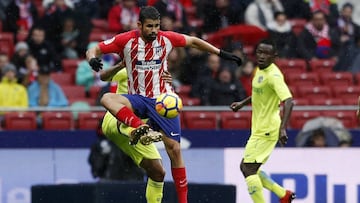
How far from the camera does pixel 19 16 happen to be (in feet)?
64.2

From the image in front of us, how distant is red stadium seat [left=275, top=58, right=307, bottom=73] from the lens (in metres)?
19.2

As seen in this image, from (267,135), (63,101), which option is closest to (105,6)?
(63,101)

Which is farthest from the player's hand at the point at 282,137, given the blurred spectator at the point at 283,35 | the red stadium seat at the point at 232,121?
the blurred spectator at the point at 283,35

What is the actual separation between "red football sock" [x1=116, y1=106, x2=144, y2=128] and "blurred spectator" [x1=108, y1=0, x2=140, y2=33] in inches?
283

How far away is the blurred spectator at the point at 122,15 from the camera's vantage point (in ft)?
63.6

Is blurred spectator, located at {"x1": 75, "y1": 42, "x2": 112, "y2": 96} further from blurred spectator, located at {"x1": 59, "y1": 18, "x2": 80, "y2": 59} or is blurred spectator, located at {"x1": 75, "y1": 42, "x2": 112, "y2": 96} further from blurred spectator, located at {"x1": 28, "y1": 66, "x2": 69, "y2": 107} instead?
blurred spectator, located at {"x1": 59, "y1": 18, "x2": 80, "y2": 59}

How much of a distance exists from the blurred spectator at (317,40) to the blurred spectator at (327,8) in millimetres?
418

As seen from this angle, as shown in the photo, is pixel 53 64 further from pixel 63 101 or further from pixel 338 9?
pixel 338 9

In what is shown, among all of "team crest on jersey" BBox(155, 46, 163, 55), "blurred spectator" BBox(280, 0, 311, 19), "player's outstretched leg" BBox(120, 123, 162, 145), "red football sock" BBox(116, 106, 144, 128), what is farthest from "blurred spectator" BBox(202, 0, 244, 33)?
"player's outstretched leg" BBox(120, 123, 162, 145)

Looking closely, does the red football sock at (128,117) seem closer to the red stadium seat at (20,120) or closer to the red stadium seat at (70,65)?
the red stadium seat at (20,120)

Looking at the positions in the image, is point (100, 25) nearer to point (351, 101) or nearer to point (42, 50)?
point (42, 50)

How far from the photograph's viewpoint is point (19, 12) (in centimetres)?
1958

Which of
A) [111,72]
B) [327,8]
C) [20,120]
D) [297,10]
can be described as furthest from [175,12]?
[111,72]

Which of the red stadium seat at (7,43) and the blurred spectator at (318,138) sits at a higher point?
the red stadium seat at (7,43)
